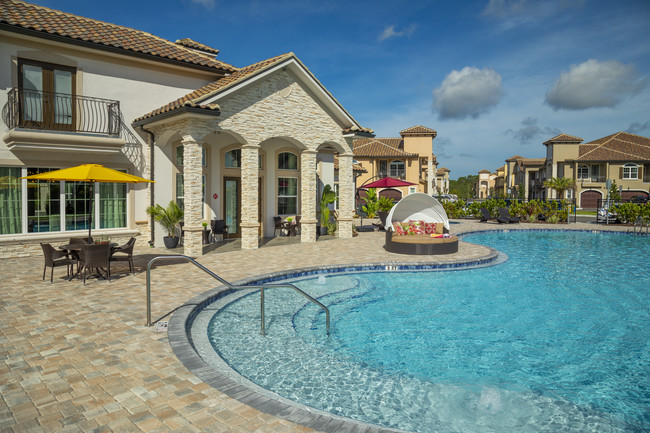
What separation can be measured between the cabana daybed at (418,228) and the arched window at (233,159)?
7188mm

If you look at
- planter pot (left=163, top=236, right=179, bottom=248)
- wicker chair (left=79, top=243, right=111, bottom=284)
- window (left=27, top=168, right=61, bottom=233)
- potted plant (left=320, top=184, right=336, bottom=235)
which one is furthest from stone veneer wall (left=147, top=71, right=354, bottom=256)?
wicker chair (left=79, top=243, right=111, bottom=284)

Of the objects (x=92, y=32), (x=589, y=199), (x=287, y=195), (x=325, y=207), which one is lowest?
(x=325, y=207)

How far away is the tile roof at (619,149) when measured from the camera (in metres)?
57.5

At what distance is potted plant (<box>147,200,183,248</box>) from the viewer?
1549 centimetres

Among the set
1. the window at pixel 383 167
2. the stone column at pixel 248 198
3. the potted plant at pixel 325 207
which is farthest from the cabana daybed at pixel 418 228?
the window at pixel 383 167

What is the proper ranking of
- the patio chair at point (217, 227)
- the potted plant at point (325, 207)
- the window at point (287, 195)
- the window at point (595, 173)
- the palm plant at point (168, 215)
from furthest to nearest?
the window at point (595, 173)
the potted plant at point (325, 207)
the window at point (287, 195)
the patio chair at point (217, 227)
the palm plant at point (168, 215)

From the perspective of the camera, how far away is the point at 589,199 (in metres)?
60.2

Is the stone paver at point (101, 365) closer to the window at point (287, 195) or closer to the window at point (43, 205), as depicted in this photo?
the window at point (43, 205)

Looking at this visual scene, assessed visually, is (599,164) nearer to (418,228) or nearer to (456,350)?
(418,228)

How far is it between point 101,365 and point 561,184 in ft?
220

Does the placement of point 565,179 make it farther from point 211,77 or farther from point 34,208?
point 34,208

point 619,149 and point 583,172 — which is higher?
point 619,149

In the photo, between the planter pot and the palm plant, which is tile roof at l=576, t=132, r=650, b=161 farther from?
the planter pot

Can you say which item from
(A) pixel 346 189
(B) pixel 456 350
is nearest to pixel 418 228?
(A) pixel 346 189
